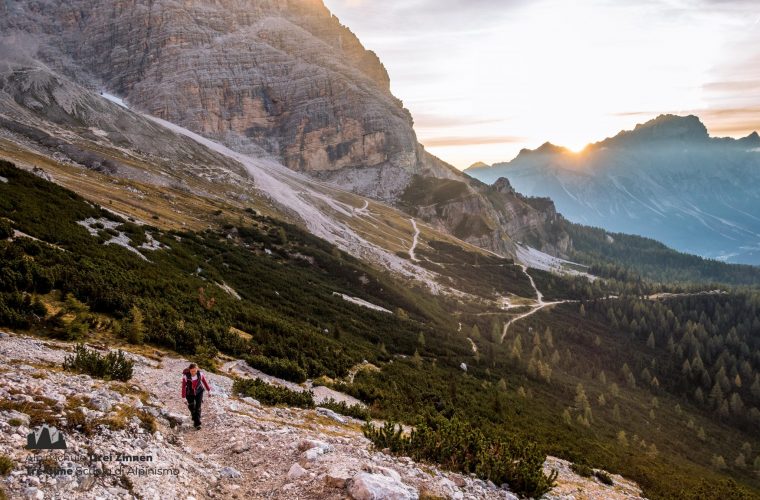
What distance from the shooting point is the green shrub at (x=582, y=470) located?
26.0 m

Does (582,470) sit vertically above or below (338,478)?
below

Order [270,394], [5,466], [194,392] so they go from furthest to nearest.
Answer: [270,394] < [194,392] < [5,466]

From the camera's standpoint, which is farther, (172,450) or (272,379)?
(272,379)

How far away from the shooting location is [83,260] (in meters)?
27.9

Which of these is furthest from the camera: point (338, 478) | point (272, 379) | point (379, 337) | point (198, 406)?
point (379, 337)

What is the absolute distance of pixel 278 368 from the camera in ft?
88.3

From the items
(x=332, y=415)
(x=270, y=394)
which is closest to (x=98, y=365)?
(x=270, y=394)

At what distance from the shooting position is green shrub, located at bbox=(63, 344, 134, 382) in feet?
53.8

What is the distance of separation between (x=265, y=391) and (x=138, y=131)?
186m

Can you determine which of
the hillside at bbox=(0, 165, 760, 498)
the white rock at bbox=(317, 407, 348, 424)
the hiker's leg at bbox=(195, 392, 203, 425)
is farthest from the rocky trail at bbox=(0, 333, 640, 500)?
the hillside at bbox=(0, 165, 760, 498)

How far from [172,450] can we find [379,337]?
46.3 metres

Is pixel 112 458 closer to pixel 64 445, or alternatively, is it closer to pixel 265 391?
pixel 64 445

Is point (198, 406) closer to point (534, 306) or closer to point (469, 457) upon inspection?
point (469, 457)

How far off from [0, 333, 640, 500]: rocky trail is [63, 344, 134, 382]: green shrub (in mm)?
503
